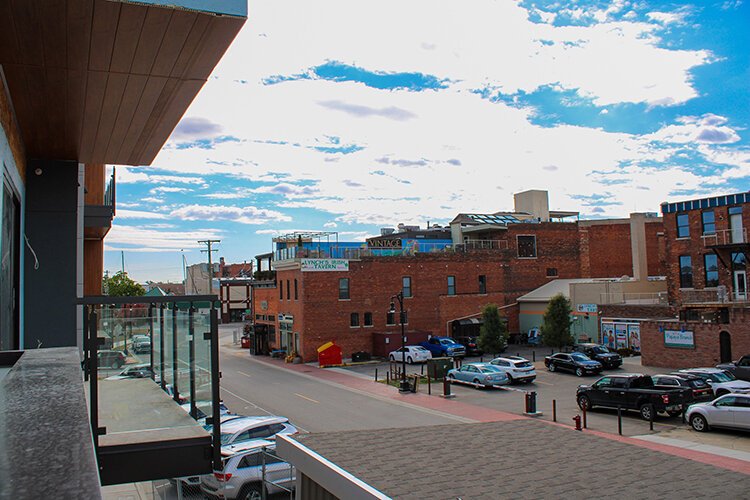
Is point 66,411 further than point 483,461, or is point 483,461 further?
point 483,461

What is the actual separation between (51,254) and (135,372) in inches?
113

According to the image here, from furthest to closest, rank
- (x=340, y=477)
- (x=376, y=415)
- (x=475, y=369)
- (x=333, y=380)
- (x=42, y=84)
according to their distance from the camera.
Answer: (x=333, y=380)
(x=475, y=369)
(x=376, y=415)
(x=340, y=477)
(x=42, y=84)

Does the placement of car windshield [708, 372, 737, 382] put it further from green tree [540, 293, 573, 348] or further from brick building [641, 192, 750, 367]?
green tree [540, 293, 573, 348]

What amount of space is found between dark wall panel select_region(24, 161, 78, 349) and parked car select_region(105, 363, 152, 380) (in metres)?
1.99

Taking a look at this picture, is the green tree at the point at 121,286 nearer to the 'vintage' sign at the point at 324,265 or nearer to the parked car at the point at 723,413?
the 'vintage' sign at the point at 324,265

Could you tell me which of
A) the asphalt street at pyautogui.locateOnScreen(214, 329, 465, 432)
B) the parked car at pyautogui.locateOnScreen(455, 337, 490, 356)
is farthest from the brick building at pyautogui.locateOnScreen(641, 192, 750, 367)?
the asphalt street at pyautogui.locateOnScreen(214, 329, 465, 432)

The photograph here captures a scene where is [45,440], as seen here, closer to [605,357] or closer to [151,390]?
[151,390]

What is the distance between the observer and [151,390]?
6672 mm

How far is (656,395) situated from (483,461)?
53.7 feet

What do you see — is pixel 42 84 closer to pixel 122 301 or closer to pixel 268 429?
pixel 122 301

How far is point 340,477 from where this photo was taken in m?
7.80

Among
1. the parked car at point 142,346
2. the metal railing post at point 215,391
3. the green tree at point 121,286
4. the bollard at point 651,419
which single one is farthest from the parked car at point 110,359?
the green tree at point 121,286

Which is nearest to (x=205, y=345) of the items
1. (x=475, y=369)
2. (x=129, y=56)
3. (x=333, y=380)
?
(x=129, y=56)

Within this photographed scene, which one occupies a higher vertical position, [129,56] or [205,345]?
[129,56]
